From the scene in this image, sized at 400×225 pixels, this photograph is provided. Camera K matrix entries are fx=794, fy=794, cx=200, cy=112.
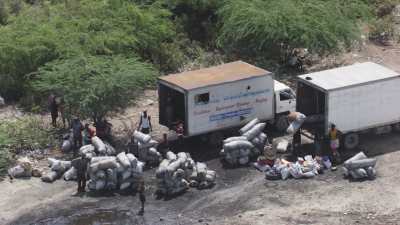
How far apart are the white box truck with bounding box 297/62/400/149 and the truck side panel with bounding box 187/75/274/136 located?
47.9 inches

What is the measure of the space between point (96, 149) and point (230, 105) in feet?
16.4

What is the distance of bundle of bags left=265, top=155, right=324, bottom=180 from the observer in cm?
2589

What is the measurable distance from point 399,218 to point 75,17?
58.6ft

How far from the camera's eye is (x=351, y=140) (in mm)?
28047

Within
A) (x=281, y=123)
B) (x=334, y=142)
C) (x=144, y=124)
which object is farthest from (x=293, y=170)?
(x=144, y=124)

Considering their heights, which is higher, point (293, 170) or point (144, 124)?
point (144, 124)

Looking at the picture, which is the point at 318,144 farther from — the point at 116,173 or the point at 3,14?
the point at 3,14

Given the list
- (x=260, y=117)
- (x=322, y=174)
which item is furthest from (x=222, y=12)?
(x=322, y=174)

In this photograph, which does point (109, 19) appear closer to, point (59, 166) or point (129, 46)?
point (129, 46)

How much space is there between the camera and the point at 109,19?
34.9m

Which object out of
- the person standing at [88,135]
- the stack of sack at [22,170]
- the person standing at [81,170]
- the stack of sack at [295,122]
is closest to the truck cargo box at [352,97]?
the stack of sack at [295,122]

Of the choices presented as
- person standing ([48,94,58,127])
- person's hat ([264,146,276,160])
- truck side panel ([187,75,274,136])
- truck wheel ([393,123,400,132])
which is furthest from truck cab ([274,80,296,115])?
person standing ([48,94,58,127])

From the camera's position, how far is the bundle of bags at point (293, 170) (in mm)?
25891

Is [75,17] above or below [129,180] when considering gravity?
above
